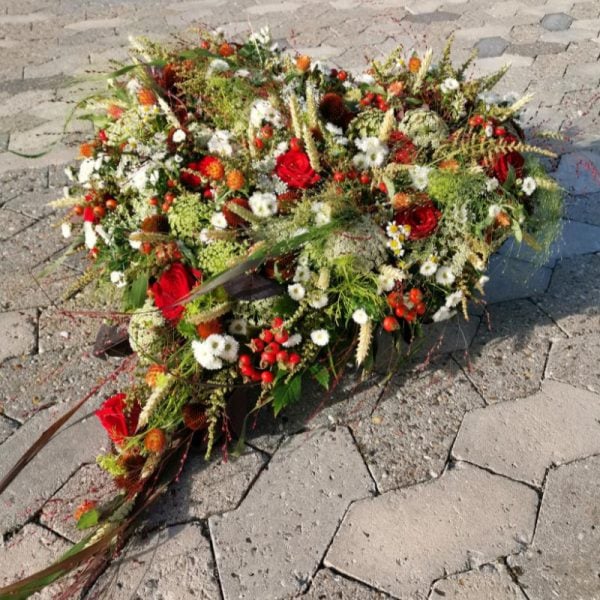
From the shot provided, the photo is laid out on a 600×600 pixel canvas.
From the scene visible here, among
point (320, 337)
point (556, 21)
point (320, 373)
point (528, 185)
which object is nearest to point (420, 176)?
point (528, 185)

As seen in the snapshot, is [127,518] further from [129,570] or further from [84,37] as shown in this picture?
[84,37]

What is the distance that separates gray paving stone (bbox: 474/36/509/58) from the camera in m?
5.34

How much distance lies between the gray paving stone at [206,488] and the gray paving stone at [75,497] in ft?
0.59

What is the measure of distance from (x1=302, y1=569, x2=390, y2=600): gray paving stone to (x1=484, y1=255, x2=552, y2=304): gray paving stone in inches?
55.6

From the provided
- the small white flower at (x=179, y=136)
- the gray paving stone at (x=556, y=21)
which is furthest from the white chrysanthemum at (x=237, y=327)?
the gray paving stone at (x=556, y=21)

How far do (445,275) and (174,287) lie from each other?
→ 2.91 ft

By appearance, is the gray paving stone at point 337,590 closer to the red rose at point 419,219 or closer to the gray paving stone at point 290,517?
the gray paving stone at point 290,517

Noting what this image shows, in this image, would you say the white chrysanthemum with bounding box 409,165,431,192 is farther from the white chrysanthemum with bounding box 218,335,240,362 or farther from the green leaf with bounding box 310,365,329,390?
the white chrysanthemum with bounding box 218,335,240,362

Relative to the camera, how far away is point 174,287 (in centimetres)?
214

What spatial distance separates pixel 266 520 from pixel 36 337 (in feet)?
4.38

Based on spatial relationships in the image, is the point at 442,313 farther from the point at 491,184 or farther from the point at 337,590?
the point at 337,590

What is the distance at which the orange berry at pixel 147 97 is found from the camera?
2588mm

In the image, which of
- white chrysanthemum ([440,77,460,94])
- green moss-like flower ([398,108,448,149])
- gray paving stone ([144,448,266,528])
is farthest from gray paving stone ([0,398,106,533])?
white chrysanthemum ([440,77,460,94])

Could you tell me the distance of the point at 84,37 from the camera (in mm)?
6219
